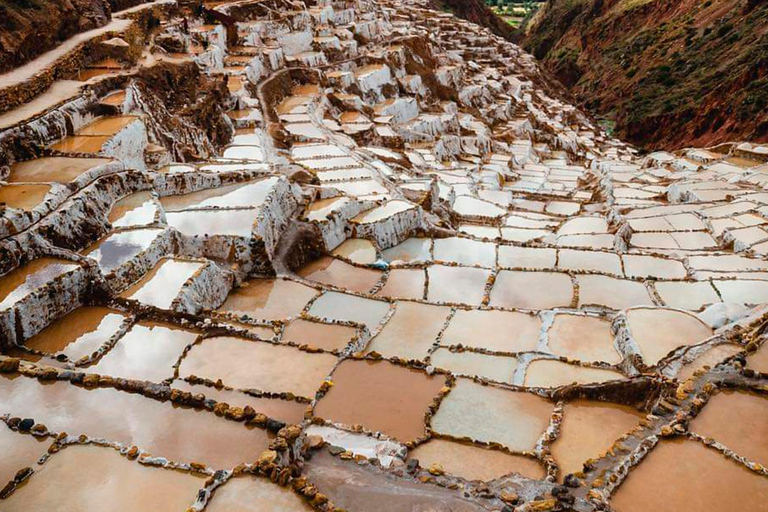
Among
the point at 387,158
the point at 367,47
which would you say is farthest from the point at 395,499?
the point at 367,47

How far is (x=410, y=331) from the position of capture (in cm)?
896

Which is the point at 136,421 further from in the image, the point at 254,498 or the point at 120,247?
the point at 120,247

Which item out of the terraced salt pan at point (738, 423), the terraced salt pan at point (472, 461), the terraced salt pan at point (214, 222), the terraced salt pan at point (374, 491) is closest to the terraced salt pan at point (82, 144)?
the terraced salt pan at point (214, 222)

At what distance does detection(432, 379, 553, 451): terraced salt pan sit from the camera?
6258 mm

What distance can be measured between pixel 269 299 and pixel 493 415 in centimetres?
500

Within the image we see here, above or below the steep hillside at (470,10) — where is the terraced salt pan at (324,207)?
below

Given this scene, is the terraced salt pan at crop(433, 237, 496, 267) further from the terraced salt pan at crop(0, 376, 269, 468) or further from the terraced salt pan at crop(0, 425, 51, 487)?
the terraced salt pan at crop(0, 425, 51, 487)

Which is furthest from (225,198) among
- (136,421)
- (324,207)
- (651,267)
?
(651,267)

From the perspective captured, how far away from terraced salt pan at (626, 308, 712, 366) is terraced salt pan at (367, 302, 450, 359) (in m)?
3.22

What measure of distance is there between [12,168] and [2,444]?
6.94 m

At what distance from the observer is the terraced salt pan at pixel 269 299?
9.31 metres

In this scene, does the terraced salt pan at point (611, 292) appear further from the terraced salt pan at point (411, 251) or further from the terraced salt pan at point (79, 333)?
the terraced salt pan at point (79, 333)

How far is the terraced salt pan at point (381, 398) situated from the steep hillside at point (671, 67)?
3299cm

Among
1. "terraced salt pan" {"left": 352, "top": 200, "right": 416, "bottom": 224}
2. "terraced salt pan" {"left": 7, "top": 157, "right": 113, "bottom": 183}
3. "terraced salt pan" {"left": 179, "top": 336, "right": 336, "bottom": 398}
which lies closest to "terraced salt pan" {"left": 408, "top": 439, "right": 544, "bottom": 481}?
"terraced salt pan" {"left": 179, "top": 336, "right": 336, "bottom": 398}
